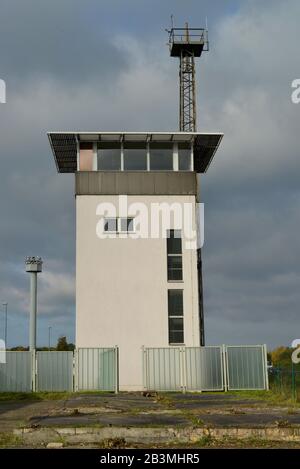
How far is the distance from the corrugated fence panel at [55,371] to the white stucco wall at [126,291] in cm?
141

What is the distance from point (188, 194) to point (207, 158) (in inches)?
164

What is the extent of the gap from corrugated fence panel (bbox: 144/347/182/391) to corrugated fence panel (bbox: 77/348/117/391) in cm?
145

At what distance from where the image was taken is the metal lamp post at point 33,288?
164 feet

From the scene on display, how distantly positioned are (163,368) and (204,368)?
1.67 metres

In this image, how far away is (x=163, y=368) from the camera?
26156 millimetres

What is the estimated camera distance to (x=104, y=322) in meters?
27.9

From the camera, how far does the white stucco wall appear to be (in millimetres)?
27703

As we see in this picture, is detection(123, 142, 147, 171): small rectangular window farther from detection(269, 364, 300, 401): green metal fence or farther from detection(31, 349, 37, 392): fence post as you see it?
detection(269, 364, 300, 401): green metal fence

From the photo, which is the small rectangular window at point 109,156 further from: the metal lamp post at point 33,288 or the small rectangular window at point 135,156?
the metal lamp post at point 33,288

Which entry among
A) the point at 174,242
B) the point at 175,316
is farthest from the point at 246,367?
the point at 174,242

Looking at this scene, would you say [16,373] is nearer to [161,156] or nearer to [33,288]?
[161,156]

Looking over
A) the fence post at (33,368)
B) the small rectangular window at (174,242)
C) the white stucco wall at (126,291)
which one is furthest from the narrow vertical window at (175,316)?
the fence post at (33,368)

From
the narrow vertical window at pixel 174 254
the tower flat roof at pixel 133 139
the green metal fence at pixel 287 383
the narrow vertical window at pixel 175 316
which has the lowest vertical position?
the green metal fence at pixel 287 383
